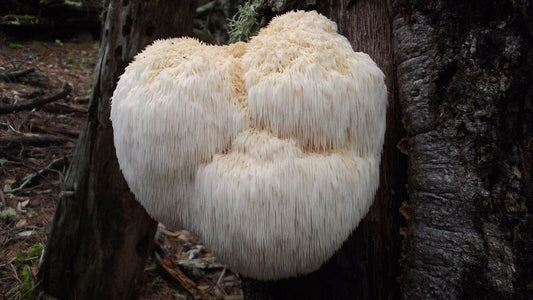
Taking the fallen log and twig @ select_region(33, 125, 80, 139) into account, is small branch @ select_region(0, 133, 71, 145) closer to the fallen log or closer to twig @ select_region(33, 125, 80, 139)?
the fallen log

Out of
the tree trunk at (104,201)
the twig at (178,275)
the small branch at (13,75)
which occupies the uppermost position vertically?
the small branch at (13,75)

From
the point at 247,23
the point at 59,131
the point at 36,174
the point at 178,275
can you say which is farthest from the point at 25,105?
the point at 247,23

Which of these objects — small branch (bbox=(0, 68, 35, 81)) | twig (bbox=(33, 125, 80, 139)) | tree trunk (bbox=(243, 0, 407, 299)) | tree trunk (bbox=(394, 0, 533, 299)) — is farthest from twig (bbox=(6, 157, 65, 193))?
tree trunk (bbox=(394, 0, 533, 299))

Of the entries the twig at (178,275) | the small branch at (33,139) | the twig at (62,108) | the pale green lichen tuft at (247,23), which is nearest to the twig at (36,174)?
the small branch at (33,139)

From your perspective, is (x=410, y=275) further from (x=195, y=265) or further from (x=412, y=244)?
(x=195, y=265)

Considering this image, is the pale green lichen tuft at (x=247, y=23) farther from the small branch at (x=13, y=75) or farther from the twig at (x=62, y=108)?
the small branch at (x=13, y=75)

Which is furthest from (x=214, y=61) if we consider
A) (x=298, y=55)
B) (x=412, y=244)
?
(x=412, y=244)

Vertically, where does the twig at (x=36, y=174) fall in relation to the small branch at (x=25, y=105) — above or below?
below

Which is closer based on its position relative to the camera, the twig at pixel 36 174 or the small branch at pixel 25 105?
the twig at pixel 36 174
